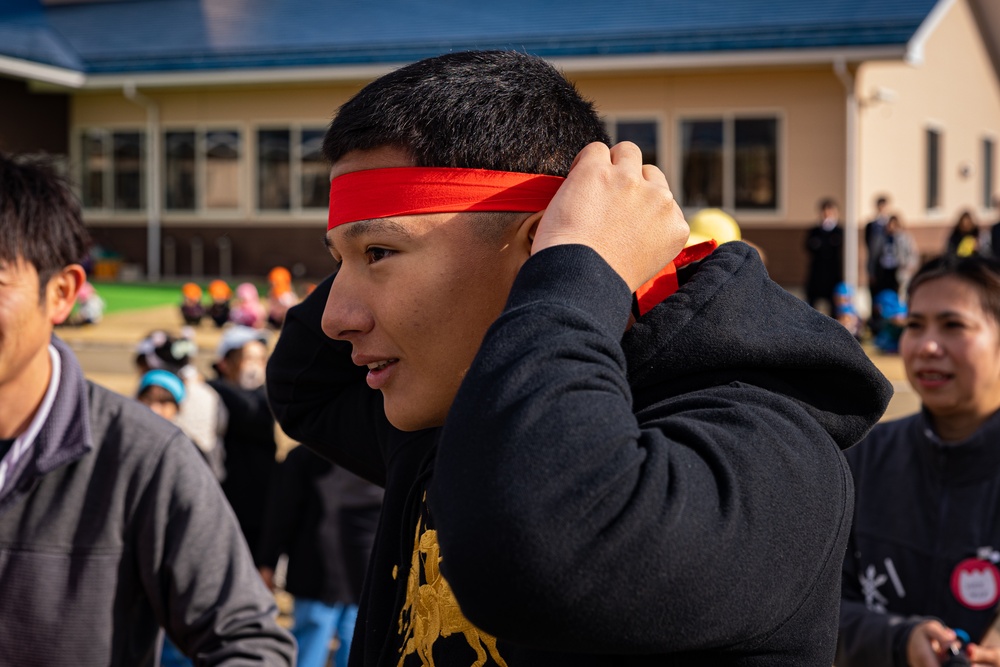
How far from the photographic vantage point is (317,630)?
17.8ft

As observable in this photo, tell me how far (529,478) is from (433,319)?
1.37 feet

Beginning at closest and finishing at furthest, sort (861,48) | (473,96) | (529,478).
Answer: (529,478) → (473,96) → (861,48)

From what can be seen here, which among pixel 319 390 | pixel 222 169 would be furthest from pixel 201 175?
pixel 319 390

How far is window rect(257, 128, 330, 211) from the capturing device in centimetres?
2375

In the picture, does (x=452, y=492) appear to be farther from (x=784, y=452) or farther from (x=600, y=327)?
(x=784, y=452)

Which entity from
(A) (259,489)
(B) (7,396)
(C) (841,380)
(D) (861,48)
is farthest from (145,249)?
(C) (841,380)

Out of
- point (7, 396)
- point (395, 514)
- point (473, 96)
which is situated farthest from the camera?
point (7, 396)

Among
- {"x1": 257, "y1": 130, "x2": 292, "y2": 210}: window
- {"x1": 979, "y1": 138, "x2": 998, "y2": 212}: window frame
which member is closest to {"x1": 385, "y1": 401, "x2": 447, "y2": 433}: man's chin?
{"x1": 257, "y1": 130, "x2": 292, "y2": 210}: window

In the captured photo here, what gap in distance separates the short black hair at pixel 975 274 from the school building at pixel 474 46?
610 inches

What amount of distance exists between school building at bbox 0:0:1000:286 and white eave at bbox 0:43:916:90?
0.13 feet

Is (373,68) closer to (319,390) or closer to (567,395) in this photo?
(319,390)

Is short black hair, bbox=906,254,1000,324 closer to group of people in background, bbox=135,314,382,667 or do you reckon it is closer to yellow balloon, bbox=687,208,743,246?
yellow balloon, bbox=687,208,743,246

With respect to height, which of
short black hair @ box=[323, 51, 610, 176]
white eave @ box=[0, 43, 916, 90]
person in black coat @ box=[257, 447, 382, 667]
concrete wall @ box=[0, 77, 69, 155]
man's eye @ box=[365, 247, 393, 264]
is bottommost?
person in black coat @ box=[257, 447, 382, 667]

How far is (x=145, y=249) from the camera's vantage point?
25.1 meters
